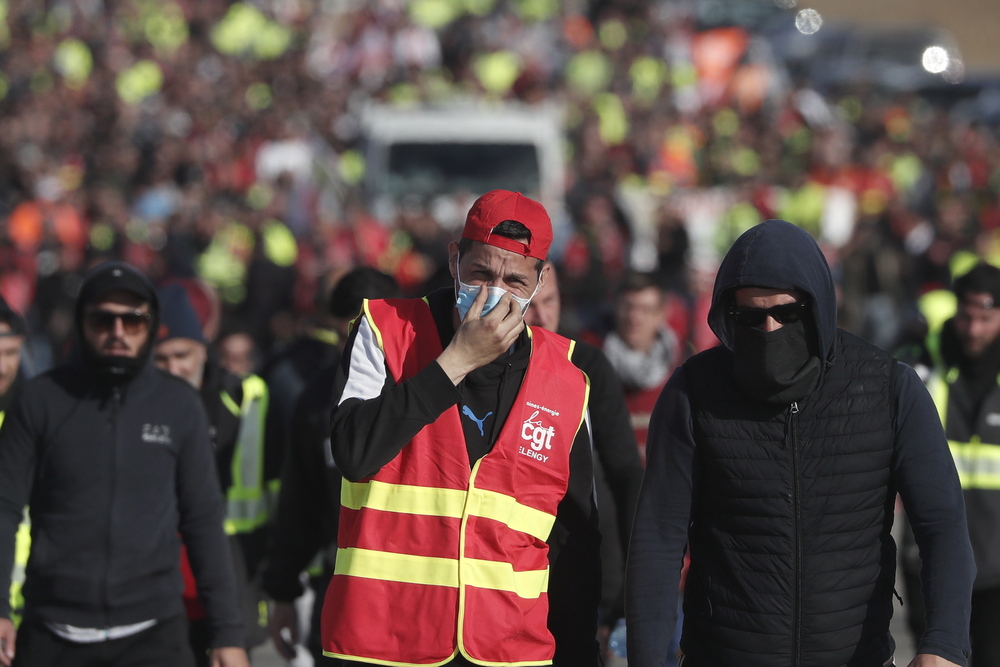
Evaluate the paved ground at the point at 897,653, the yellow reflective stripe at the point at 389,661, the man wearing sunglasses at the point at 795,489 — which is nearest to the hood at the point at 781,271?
the man wearing sunglasses at the point at 795,489

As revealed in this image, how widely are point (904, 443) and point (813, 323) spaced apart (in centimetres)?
37

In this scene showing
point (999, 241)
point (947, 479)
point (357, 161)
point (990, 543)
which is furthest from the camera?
point (357, 161)

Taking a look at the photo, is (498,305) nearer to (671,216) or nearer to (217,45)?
(671,216)

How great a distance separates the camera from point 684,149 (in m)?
19.5

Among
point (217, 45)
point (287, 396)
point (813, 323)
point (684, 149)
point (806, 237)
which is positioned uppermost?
point (217, 45)

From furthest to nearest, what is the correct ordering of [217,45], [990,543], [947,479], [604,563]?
[217,45], [990,543], [604,563], [947,479]

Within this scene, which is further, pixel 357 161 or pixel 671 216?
pixel 357 161

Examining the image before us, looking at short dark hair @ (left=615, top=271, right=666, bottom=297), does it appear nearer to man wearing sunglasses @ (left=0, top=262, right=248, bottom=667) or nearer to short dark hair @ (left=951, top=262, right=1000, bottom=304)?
short dark hair @ (left=951, top=262, right=1000, bottom=304)

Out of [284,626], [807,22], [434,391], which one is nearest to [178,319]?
[284,626]

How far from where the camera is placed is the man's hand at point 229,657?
183 inches

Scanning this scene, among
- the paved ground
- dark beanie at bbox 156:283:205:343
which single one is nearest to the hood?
dark beanie at bbox 156:283:205:343

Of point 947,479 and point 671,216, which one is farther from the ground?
point 671,216

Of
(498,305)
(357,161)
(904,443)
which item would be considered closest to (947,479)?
(904,443)

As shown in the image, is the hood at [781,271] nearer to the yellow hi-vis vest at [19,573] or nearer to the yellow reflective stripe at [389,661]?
the yellow reflective stripe at [389,661]
